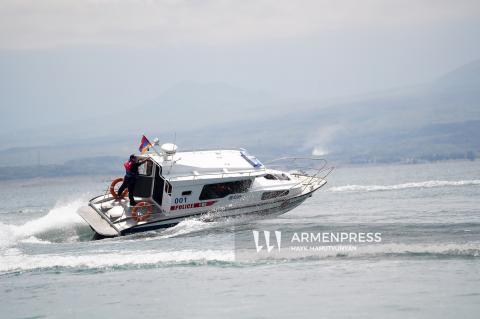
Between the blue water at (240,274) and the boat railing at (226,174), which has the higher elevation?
the boat railing at (226,174)

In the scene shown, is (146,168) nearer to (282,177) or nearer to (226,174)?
(226,174)

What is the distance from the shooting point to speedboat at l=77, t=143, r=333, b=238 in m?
24.8

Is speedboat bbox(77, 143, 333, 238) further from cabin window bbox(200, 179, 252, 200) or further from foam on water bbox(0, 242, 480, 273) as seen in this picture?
foam on water bbox(0, 242, 480, 273)

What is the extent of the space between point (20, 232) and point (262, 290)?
51.0 ft

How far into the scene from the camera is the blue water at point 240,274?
14.0 metres

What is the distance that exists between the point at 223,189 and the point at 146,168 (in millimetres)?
2922

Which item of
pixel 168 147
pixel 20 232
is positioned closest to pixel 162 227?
pixel 168 147

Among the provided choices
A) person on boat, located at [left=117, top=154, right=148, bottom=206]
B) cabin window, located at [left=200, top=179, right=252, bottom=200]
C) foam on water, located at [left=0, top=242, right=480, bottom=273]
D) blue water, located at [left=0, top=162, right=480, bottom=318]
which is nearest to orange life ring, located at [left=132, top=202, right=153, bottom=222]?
person on boat, located at [left=117, top=154, right=148, bottom=206]

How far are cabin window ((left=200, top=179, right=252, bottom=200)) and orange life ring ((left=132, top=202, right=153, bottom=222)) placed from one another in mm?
1853

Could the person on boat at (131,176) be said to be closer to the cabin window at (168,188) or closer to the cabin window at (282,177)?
the cabin window at (168,188)

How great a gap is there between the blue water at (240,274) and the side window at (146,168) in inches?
94.9

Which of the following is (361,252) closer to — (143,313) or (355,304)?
(355,304)

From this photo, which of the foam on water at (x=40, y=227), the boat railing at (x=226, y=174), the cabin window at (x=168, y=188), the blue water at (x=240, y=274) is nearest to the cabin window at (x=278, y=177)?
the boat railing at (x=226, y=174)

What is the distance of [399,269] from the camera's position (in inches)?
644
